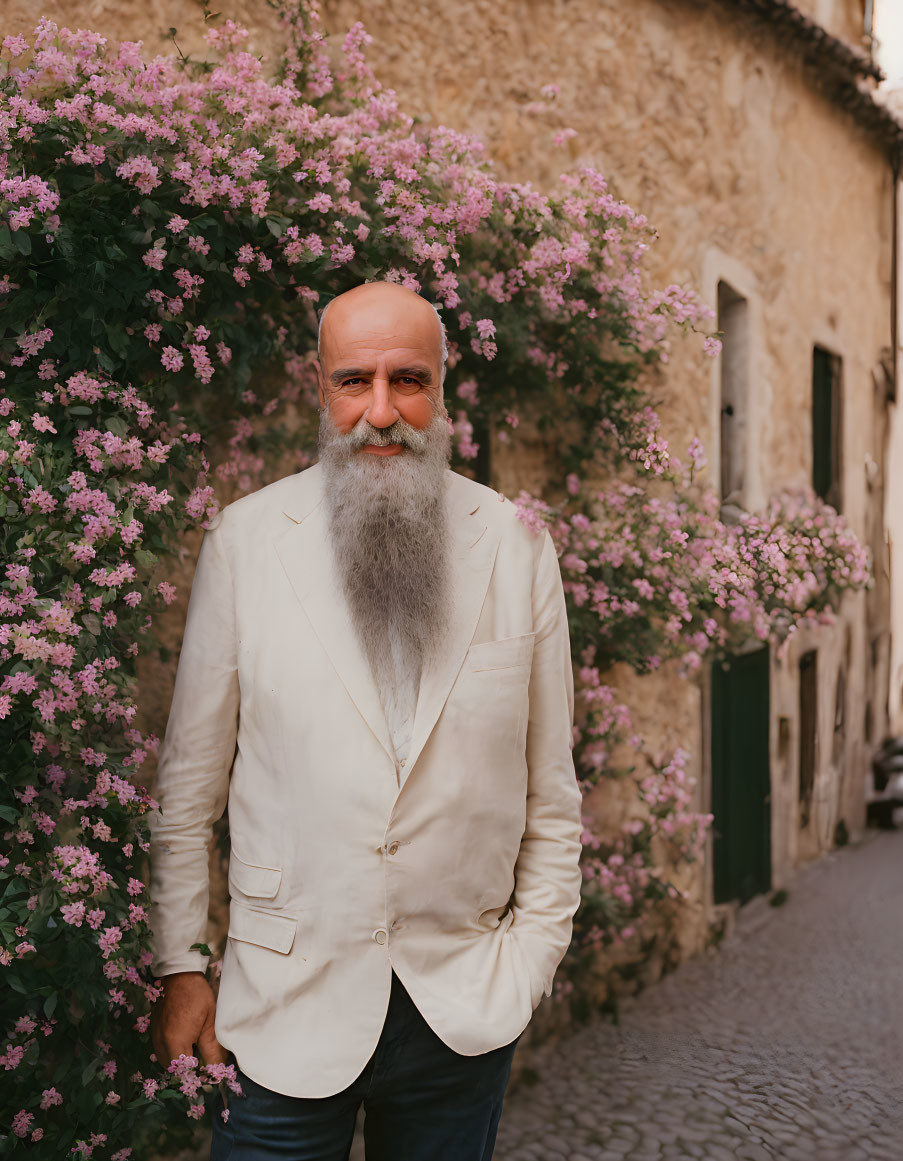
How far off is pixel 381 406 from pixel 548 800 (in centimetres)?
92

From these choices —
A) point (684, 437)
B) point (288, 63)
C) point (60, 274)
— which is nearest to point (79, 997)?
point (60, 274)

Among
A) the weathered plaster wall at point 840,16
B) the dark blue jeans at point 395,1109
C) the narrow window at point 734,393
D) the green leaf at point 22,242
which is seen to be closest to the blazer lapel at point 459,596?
the dark blue jeans at point 395,1109

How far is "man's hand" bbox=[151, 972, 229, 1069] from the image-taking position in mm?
2166

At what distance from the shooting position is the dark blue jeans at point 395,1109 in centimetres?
205

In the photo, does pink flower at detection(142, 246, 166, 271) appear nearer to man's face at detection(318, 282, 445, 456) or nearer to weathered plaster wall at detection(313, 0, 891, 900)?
man's face at detection(318, 282, 445, 456)

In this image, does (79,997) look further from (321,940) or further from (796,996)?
(796,996)

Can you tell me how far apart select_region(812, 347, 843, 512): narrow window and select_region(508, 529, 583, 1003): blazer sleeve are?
608cm

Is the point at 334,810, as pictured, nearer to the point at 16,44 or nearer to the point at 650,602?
the point at 16,44

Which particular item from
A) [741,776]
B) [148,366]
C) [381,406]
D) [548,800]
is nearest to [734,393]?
[741,776]

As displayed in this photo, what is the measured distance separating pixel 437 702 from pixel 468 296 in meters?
1.94

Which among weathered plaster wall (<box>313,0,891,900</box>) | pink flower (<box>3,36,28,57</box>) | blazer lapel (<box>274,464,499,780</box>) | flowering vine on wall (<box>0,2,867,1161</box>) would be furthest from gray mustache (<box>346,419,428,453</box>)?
weathered plaster wall (<box>313,0,891,900</box>)

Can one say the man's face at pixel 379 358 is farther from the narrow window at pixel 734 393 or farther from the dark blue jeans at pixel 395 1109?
the narrow window at pixel 734 393

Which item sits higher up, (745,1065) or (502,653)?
(502,653)

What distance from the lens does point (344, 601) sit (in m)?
2.20
